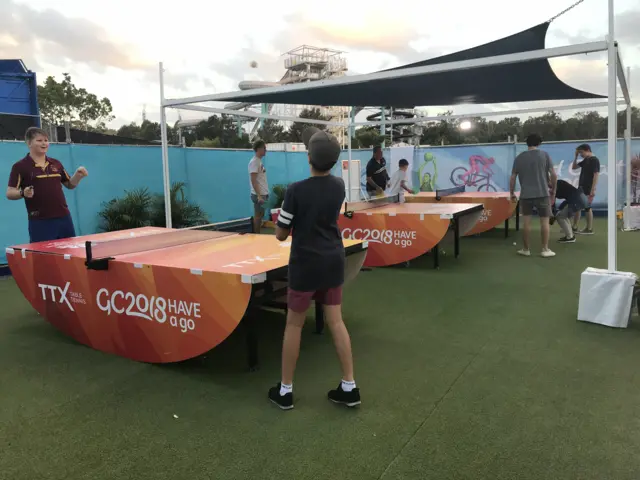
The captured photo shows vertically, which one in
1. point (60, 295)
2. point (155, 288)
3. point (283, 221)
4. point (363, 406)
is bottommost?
point (363, 406)

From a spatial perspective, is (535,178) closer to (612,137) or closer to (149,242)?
(612,137)

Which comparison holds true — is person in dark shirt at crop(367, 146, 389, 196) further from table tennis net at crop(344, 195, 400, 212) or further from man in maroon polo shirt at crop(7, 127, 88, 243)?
man in maroon polo shirt at crop(7, 127, 88, 243)

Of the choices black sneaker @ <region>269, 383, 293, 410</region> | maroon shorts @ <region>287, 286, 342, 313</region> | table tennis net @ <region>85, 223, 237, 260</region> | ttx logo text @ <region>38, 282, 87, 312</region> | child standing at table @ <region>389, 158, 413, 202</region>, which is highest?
child standing at table @ <region>389, 158, 413, 202</region>

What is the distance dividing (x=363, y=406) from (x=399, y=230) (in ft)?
13.0

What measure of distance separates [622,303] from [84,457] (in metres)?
4.11

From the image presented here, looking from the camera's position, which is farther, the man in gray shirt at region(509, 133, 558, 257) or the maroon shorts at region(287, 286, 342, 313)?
the man in gray shirt at region(509, 133, 558, 257)

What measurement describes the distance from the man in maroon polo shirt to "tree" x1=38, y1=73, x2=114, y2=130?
31537 millimetres

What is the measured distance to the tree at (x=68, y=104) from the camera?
34.8 meters

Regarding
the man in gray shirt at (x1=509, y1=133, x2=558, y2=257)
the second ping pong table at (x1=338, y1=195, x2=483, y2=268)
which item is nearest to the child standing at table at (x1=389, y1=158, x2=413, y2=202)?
the second ping pong table at (x1=338, y1=195, x2=483, y2=268)

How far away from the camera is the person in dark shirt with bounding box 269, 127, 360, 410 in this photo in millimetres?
2777

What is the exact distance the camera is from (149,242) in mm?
4410

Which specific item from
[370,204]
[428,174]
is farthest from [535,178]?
[428,174]

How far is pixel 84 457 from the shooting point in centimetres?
248

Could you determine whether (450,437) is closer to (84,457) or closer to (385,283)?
(84,457)
